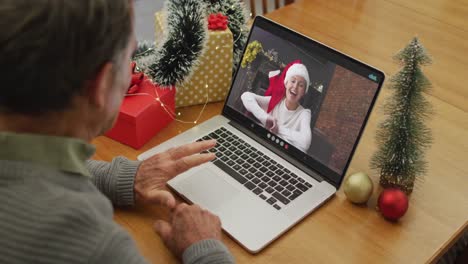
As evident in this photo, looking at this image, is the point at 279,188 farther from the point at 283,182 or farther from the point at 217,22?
the point at 217,22

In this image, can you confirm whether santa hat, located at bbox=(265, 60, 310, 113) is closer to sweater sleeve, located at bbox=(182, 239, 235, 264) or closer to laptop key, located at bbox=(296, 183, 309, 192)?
laptop key, located at bbox=(296, 183, 309, 192)

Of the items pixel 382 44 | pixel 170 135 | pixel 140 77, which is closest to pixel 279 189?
pixel 170 135

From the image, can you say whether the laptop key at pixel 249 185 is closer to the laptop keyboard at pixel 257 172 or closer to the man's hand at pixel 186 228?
the laptop keyboard at pixel 257 172

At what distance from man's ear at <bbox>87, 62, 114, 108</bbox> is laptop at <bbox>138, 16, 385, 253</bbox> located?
15.7 inches

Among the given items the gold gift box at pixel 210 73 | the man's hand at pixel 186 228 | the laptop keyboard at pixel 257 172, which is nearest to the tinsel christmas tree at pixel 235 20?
the gold gift box at pixel 210 73

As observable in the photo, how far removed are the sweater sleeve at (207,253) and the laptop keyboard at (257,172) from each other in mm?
178

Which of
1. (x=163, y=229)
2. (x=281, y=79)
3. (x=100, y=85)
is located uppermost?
(x=100, y=85)

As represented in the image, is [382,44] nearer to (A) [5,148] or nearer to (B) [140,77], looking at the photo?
(B) [140,77]

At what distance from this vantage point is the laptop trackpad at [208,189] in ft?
3.45

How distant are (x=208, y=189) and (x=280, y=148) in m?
0.19

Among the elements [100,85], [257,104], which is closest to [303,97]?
[257,104]

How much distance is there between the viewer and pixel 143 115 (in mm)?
1178

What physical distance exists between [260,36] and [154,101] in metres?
0.28

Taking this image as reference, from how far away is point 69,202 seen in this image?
2.22ft
